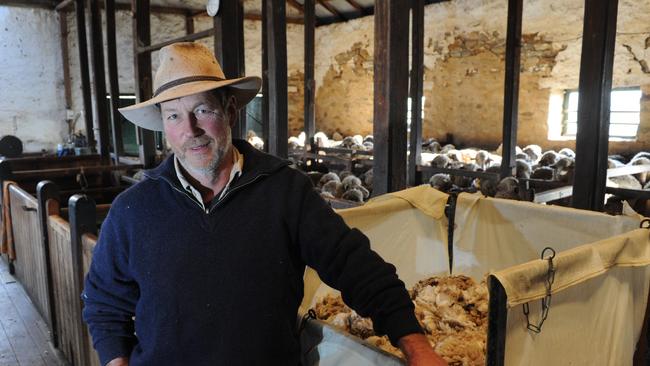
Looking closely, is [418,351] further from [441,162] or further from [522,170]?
[441,162]


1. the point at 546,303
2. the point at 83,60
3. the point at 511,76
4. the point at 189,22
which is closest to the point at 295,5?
the point at 189,22

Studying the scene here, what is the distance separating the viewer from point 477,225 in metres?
2.60

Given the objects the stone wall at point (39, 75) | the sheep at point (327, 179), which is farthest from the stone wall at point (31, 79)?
the sheep at point (327, 179)

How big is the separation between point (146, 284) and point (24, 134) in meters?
10.3

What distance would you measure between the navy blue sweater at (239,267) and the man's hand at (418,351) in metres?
0.07

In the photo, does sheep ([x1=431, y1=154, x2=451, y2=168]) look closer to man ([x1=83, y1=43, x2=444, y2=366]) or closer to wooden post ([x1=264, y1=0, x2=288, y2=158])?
wooden post ([x1=264, y1=0, x2=288, y2=158])

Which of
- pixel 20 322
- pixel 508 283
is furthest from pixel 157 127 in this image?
pixel 20 322

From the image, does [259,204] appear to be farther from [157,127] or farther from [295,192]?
[157,127]

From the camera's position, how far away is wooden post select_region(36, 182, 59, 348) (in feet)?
11.1

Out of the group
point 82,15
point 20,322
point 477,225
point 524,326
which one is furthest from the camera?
point 82,15

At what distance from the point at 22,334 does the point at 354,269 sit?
3.44m

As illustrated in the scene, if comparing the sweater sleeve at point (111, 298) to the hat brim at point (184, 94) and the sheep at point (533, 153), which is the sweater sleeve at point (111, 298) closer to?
the hat brim at point (184, 94)

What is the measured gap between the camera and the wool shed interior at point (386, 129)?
229cm

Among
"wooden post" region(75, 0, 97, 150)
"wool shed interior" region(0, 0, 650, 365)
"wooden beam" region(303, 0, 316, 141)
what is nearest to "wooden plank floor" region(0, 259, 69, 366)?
"wool shed interior" region(0, 0, 650, 365)
